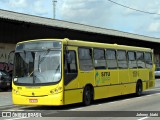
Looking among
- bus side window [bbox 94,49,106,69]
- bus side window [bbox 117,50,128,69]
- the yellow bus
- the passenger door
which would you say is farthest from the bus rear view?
bus side window [bbox 117,50,128,69]

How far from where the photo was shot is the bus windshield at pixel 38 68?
15.6 metres

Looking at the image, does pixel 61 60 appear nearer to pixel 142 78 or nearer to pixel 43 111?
pixel 43 111

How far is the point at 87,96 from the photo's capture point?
683 inches

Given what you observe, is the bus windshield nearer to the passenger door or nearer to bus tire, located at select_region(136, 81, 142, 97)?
the passenger door

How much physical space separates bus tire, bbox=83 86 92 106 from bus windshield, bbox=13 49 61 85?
6.93 ft

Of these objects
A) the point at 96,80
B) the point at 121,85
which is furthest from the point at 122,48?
the point at 96,80

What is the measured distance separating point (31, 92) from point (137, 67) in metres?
8.96

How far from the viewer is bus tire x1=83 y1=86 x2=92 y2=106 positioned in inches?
675

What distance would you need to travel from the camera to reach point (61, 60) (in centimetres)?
1570

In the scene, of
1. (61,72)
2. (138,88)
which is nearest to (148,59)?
(138,88)

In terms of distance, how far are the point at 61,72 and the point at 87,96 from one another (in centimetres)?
233

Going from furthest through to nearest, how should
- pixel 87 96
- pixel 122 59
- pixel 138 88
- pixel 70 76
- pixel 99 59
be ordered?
pixel 138 88 → pixel 122 59 → pixel 99 59 → pixel 87 96 → pixel 70 76

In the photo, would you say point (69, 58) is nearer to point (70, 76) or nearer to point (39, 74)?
point (70, 76)

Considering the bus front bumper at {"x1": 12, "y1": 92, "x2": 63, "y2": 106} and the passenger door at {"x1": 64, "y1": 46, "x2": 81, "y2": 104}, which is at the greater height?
the passenger door at {"x1": 64, "y1": 46, "x2": 81, "y2": 104}
